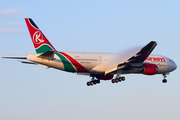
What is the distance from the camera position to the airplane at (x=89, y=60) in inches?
1724

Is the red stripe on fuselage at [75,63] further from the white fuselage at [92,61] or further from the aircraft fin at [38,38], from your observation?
the aircraft fin at [38,38]

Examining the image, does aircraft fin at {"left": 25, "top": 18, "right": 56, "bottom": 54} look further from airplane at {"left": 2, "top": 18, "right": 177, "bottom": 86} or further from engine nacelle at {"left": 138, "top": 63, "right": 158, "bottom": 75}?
engine nacelle at {"left": 138, "top": 63, "right": 158, "bottom": 75}

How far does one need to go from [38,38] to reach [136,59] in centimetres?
1312

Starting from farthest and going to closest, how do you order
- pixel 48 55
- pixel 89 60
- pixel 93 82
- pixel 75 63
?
pixel 93 82 < pixel 89 60 < pixel 75 63 < pixel 48 55

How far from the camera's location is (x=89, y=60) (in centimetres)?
4741

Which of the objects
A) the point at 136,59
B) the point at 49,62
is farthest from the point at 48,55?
the point at 136,59

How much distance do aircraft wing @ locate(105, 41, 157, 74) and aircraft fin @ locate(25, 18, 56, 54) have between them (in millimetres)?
9031

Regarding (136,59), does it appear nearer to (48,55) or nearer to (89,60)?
(89,60)

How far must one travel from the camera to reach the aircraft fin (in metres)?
45.3

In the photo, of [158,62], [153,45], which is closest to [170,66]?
[158,62]

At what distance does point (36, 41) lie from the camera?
45469 mm

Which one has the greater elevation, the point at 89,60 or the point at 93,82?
the point at 89,60

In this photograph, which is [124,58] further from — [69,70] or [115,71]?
[69,70]

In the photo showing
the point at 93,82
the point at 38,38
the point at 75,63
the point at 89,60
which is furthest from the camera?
the point at 93,82
